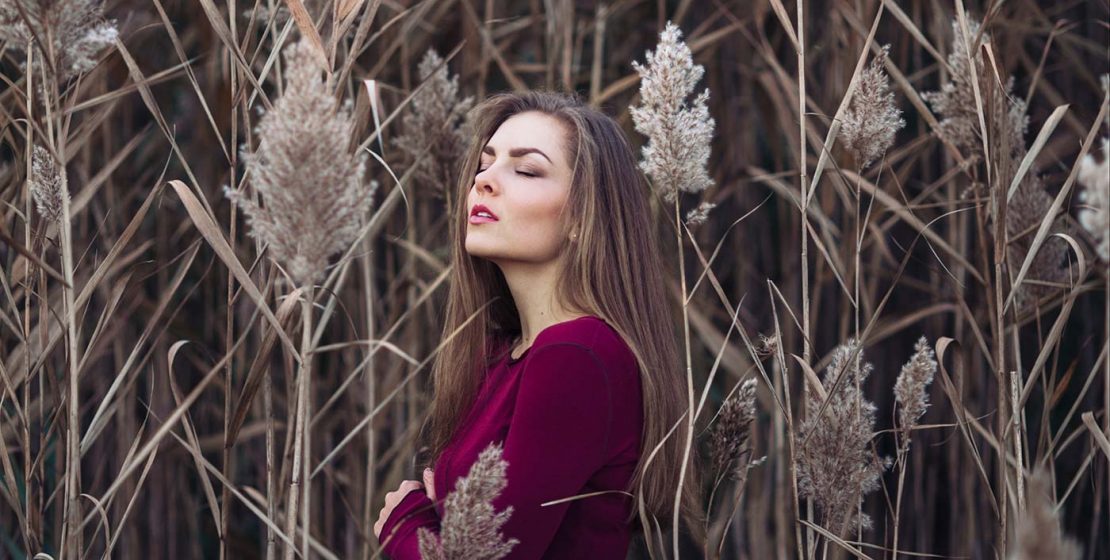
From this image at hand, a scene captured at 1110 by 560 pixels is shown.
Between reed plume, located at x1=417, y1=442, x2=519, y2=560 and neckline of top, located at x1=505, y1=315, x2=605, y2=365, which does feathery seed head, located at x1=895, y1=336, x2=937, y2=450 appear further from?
reed plume, located at x1=417, y1=442, x2=519, y2=560

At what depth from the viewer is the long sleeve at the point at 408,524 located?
3.60 ft

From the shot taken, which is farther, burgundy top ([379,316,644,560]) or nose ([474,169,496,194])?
nose ([474,169,496,194])

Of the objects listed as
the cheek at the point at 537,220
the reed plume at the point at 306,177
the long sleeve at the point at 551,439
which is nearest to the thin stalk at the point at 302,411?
the reed plume at the point at 306,177

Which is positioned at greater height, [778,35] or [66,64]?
[778,35]

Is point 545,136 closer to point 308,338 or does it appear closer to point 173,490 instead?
point 308,338

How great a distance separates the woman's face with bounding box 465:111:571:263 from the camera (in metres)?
1.19

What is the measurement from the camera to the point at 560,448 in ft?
3.52

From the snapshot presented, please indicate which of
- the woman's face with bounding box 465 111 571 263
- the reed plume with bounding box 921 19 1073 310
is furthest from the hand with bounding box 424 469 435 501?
the reed plume with bounding box 921 19 1073 310

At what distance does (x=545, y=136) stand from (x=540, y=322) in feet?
0.65

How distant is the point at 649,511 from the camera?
111 centimetres

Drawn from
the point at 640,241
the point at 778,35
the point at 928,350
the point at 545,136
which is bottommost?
the point at 928,350

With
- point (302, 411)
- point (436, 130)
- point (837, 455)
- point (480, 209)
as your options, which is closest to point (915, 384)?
point (837, 455)

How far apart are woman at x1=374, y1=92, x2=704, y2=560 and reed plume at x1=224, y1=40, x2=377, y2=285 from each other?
316 millimetres

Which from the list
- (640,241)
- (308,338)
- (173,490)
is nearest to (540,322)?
(640,241)
